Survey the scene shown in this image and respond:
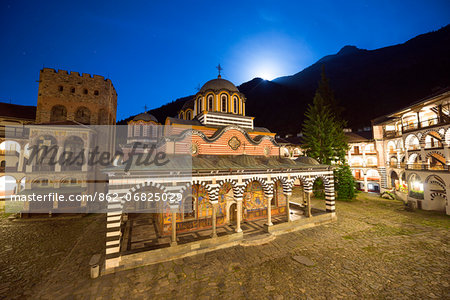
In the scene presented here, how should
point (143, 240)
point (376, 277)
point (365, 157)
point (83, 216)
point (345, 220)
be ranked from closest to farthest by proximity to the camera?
point (376, 277), point (143, 240), point (345, 220), point (83, 216), point (365, 157)

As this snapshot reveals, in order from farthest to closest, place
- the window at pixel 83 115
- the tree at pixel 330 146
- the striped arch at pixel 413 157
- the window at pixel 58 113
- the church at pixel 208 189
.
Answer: the window at pixel 83 115, the window at pixel 58 113, the tree at pixel 330 146, the striped arch at pixel 413 157, the church at pixel 208 189

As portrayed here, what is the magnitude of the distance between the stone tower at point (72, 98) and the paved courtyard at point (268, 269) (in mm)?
18020

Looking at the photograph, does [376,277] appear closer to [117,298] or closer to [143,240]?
[117,298]

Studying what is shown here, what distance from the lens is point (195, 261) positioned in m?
8.84

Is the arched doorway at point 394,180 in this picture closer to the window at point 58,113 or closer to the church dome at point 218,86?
the church dome at point 218,86

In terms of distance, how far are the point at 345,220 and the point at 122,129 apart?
34.8 metres

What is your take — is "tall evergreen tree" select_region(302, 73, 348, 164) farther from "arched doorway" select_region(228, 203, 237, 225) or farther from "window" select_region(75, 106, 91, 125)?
"window" select_region(75, 106, 91, 125)

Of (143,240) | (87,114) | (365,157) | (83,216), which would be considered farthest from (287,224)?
(87,114)

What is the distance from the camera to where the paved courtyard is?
21.9ft

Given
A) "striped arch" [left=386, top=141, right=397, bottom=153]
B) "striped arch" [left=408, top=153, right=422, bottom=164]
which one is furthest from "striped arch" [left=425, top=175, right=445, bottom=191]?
"striped arch" [left=386, top=141, right=397, bottom=153]

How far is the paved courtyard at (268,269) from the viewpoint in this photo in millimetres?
6660

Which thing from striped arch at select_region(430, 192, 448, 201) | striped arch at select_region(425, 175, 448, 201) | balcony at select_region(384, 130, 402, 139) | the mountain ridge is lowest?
striped arch at select_region(430, 192, 448, 201)

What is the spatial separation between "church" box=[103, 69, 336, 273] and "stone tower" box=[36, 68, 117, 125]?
17179 millimetres

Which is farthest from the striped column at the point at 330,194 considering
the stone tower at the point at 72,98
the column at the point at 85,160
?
the stone tower at the point at 72,98
